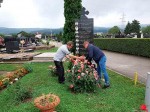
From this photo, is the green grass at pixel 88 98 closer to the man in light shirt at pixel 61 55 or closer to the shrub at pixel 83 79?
the shrub at pixel 83 79

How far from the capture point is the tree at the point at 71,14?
1235cm

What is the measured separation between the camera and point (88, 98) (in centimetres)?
820

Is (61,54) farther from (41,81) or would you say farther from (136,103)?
(136,103)

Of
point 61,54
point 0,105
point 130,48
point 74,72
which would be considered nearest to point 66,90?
point 74,72

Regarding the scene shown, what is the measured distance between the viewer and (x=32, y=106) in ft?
24.2

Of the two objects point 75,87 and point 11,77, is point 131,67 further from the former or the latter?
point 75,87

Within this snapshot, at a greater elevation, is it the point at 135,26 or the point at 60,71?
the point at 135,26

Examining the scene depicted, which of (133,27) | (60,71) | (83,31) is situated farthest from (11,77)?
(133,27)

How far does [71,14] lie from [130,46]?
41.2 ft

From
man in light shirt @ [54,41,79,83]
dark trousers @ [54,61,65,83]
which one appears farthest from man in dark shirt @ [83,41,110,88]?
dark trousers @ [54,61,65,83]

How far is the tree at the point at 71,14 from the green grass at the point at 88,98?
8.33ft

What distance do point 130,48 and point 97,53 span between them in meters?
14.9

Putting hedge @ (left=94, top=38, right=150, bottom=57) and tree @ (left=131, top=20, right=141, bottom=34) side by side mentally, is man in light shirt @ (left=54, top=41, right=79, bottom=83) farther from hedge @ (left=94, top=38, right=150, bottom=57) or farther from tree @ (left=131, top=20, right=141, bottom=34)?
tree @ (left=131, top=20, right=141, bottom=34)

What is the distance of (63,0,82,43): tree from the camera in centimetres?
1235
